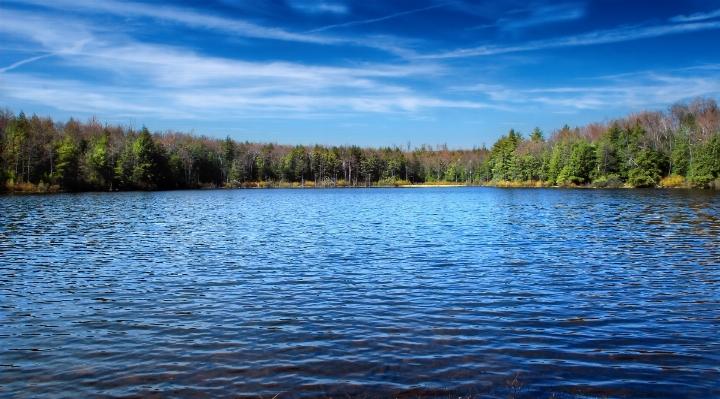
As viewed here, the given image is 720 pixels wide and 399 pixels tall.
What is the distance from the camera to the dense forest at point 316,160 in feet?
336

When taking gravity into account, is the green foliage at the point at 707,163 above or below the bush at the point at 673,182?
above

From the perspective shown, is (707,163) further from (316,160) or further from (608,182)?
(316,160)

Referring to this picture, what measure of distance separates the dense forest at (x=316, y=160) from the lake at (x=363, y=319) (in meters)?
89.6

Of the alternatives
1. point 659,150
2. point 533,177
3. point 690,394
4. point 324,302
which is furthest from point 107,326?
point 533,177

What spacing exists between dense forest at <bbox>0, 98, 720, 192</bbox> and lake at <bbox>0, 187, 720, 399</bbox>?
89.6 meters

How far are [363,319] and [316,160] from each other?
178m

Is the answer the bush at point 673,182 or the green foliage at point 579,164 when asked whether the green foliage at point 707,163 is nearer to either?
the bush at point 673,182

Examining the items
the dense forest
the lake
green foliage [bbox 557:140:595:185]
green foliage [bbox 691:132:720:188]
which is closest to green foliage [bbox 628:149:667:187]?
the dense forest

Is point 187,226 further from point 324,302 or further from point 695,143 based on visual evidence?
point 695,143

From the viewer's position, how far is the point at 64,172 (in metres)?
105

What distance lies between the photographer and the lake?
9.38 metres

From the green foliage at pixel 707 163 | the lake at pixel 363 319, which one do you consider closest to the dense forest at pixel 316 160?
the green foliage at pixel 707 163

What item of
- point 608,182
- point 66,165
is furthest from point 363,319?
point 608,182

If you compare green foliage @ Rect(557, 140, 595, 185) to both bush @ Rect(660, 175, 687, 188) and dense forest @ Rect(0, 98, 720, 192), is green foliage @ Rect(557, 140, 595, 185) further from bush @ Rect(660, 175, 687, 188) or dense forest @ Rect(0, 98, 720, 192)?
bush @ Rect(660, 175, 687, 188)
